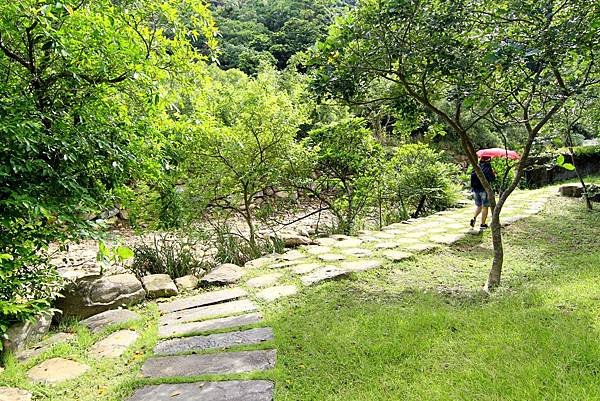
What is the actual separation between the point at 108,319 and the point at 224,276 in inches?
46.3

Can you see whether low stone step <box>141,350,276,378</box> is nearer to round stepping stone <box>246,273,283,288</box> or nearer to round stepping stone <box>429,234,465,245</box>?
round stepping stone <box>246,273,283,288</box>

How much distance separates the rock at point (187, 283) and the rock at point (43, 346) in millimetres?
1204

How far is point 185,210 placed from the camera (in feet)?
16.7

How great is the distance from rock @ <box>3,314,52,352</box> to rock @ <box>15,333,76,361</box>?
0.05 meters

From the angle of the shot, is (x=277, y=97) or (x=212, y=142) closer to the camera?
(x=212, y=142)

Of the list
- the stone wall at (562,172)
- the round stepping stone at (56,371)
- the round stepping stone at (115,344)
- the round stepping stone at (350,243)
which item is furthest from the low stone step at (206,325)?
the stone wall at (562,172)

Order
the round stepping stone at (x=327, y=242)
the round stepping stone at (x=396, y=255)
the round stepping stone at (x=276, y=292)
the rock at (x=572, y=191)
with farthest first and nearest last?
the rock at (x=572, y=191), the round stepping stone at (x=327, y=242), the round stepping stone at (x=396, y=255), the round stepping stone at (x=276, y=292)

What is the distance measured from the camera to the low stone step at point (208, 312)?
3182 millimetres

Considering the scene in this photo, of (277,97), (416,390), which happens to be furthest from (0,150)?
(277,97)

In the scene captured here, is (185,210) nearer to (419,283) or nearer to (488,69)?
(419,283)

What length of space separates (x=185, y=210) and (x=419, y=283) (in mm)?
2970

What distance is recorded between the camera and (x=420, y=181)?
8.45 meters

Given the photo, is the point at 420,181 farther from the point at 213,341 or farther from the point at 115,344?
the point at 115,344

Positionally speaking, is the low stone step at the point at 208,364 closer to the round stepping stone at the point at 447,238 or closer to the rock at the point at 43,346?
the rock at the point at 43,346
